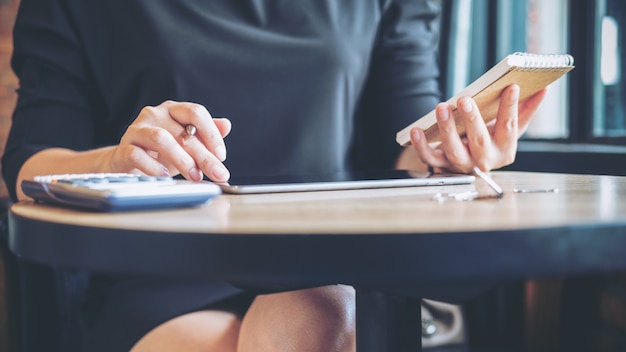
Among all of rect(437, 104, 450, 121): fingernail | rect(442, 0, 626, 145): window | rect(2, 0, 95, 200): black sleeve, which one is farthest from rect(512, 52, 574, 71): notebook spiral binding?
rect(442, 0, 626, 145): window

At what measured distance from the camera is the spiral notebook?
0.80m

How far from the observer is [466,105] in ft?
2.75

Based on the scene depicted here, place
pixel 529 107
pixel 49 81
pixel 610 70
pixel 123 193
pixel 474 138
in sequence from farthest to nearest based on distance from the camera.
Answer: pixel 610 70
pixel 49 81
pixel 529 107
pixel 474 138
pixel 123 193

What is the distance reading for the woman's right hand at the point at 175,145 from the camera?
72 centimetres

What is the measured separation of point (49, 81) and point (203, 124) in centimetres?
57

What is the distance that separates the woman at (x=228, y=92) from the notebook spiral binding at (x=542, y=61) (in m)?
0.08

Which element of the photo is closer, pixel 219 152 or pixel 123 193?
pixel 123 193

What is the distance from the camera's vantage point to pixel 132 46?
4.09 feet

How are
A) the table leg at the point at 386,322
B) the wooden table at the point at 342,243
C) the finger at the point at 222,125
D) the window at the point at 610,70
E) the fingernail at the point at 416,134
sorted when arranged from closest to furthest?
the wooden table at the point at 342,243 → the table leg at the point at 386,322 → the finger at the point at 222,125 → the fingernail at the point at 416,134 → the window at the point at 610,70

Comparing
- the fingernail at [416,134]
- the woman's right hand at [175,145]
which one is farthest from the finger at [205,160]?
the fingernail at [416,134]

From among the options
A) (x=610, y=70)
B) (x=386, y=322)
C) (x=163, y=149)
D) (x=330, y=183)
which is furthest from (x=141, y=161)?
(x=610, y=70)

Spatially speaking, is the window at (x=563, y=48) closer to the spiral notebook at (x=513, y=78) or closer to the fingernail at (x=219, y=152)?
the spiral notebook at (x=513, y=78)

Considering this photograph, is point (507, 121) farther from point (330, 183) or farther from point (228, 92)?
point (228, 92)

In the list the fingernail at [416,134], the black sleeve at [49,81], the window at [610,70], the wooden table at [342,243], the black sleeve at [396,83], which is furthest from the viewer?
the window at [610,70]
